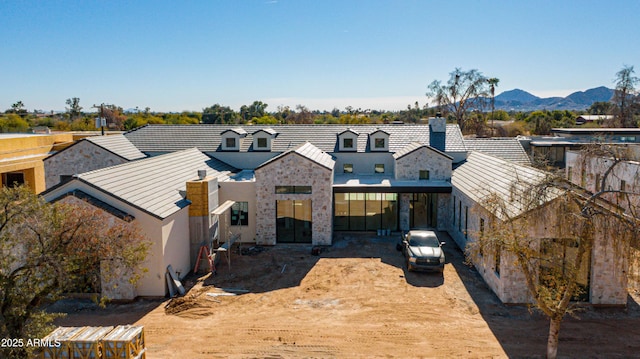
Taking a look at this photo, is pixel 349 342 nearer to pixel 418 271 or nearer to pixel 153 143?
pixel 418 271

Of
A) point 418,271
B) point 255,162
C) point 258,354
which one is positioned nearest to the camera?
point 258,354

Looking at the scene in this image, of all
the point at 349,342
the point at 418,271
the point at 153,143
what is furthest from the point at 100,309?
the point at 153,143

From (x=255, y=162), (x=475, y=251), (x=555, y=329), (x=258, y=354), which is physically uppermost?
(x=255, y=162)

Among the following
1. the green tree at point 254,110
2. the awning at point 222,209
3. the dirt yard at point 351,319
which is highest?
the green tree at point 254,110

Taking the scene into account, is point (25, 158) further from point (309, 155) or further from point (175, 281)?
point (309, 155)

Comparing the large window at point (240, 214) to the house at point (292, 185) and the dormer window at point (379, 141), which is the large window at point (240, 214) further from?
the dormer window at point (379, 141)

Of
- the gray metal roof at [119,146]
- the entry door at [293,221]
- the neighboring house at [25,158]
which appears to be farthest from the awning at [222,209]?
the neighboring house at [25,158]

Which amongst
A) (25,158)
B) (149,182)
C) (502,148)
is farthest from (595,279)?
(25,158)
